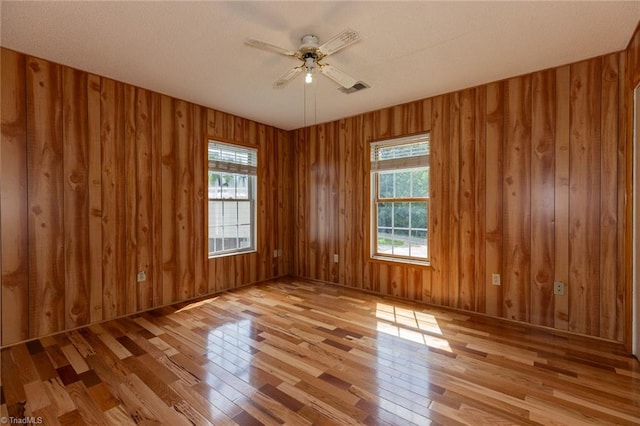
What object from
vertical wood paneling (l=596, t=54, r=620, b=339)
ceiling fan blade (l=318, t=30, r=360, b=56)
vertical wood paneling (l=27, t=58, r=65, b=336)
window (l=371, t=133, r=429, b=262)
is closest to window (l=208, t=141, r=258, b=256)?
vertical wood paneling (l=27, t=58, r=65, b=336)

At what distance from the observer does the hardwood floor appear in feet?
5.49

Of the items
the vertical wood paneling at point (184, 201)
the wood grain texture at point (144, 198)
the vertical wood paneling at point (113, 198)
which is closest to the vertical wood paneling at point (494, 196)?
the vertical wood paneling at point (184, 201)

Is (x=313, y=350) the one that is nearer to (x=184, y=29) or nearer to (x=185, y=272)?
(x=185, y=272)

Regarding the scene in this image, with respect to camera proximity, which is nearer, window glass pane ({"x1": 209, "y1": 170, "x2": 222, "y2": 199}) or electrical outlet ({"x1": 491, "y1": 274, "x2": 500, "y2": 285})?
electrical outlet ({"x1": 491, "y1": 274, "x2": 500, "y2": 285})

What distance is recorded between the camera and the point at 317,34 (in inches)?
86.6

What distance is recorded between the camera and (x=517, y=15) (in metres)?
2.01

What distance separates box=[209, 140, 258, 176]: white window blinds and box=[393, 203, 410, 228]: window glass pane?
219 centimetres

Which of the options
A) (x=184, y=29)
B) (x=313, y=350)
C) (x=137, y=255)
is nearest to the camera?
(x=184, y=29)

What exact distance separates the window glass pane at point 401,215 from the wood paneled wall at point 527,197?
352 millimetres

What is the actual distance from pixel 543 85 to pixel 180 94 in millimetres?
3824

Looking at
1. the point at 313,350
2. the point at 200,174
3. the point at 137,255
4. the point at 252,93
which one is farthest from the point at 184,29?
the point at 313,350

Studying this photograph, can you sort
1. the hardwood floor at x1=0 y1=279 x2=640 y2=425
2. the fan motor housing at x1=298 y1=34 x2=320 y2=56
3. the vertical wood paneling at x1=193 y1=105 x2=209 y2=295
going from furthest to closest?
the vertical wood paneling at x1=193 y1=105 x2=209 y2=295 < the fan motor housing at x1=298 y1=34 x2=320 y2=56 < the hardwood floor at x1=0 y1=279 x2=640 y2=425

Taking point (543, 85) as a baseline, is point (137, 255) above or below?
below

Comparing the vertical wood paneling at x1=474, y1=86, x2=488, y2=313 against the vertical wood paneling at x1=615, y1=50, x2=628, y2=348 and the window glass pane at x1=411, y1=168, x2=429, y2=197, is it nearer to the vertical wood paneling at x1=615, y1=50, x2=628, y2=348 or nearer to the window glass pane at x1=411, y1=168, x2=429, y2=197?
the window glass pane at x1=411, y1=168, x2=429, y2=197
